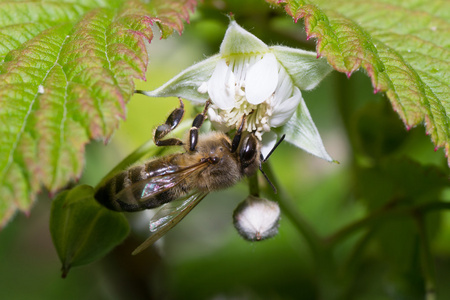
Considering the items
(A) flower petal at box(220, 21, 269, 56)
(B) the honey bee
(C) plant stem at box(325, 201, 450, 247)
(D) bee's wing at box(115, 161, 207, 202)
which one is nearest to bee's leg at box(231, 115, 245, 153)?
(B) the honey bee

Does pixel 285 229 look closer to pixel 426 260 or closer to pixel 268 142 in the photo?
pixel 426 260

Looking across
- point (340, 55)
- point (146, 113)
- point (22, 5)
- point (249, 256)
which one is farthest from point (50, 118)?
point (146, 113)

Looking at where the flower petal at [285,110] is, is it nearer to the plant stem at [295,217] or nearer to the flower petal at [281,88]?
the flower petal at [281,88]

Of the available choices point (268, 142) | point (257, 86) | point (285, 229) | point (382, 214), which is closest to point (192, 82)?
point (257, 86)

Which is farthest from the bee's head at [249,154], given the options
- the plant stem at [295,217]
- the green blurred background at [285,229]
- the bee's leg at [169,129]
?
the green blurred background at [285,229]

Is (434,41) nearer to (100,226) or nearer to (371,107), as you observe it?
(371,107)
